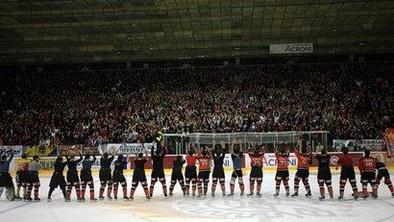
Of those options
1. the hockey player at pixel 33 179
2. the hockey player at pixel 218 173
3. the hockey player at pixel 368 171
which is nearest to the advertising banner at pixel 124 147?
the hockey player at pixel 33 179

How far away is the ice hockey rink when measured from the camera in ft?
38.0

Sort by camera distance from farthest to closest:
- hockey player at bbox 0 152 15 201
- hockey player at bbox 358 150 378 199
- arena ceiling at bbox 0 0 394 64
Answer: arena ceiling at bbox 0 0 394 64 < hockey player at bbox 0 152 15 201 < hockey player at bbox 358 150 378 199

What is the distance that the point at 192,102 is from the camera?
32.2 metres

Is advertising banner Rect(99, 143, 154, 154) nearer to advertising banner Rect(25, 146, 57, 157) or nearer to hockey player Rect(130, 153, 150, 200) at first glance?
advertising banner Rect(25, 146, 57, 157)

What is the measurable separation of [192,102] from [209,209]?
19601 millimetres

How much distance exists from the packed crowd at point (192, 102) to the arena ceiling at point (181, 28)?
173 cm

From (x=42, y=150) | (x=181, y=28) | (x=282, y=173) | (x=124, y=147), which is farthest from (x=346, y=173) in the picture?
(x=42, y=150)

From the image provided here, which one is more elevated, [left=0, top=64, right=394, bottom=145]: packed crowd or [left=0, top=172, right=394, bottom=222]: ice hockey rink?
[left=0, top=64, right=394, bottom=145]: packed crowd

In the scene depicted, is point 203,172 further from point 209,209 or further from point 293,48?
point 293,48

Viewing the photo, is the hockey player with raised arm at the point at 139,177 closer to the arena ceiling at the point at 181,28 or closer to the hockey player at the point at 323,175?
the hockey player at the point at 323,175

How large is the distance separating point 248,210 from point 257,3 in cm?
1359

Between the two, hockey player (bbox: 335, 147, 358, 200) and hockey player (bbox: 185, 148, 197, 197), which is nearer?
hockey player (bbox: 335, 147, 358, 200)

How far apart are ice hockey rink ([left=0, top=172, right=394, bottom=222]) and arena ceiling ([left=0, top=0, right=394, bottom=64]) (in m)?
11.5

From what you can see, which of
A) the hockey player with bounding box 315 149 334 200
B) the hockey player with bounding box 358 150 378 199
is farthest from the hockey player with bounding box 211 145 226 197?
the hockey player with bounding box 358 150 378 199
